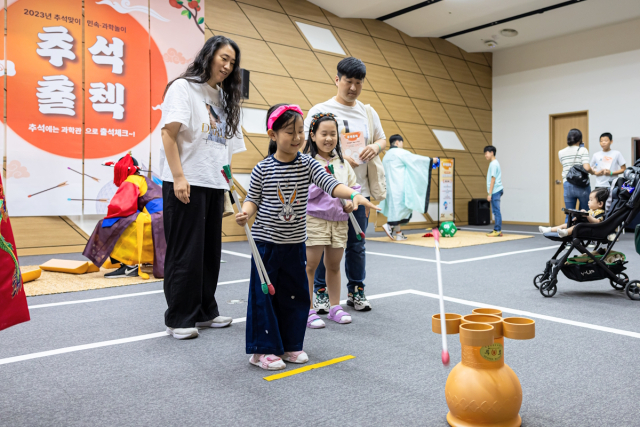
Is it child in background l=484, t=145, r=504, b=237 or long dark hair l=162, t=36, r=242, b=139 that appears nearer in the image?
long dark hair l=162, t=36, r=242, b=139

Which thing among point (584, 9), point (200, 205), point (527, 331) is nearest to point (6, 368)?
point (200, 205)

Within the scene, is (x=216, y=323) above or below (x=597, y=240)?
below

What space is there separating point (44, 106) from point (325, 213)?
14.4ft

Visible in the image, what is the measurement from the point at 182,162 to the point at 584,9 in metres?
8.07

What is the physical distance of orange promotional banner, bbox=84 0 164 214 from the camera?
5715mm

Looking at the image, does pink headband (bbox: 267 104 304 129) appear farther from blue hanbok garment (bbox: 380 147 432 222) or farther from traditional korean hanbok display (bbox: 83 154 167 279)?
blue hanbok garment (bbox: 380 147 432 222)

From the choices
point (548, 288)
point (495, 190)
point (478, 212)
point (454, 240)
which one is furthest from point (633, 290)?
point (478, 212)

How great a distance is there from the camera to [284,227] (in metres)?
1.97

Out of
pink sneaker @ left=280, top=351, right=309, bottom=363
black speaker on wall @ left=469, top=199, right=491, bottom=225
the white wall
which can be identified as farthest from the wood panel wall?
pink sneaker @ left=280, top=351, right=309, bottom=363

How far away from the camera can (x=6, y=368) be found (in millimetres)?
1915

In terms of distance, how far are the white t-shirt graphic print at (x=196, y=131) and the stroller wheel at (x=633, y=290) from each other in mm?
2561

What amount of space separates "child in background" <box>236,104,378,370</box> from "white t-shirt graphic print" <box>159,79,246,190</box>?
17.3 inches

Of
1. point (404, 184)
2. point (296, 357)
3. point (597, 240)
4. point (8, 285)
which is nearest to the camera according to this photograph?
point (8, 285)

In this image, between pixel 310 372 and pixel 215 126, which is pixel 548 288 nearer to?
pixel 310 372
